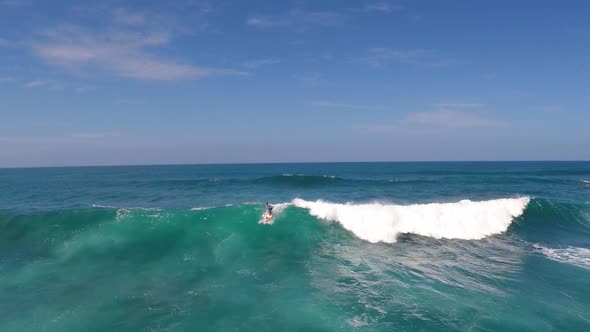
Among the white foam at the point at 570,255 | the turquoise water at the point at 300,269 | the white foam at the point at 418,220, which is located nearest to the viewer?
the turquoise water at the point at 300,269

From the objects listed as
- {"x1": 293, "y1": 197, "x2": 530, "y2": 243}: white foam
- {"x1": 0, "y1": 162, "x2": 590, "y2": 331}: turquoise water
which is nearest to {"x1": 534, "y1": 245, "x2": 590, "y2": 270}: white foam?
{"x1": 0, "y1": 162, "x2": 590, "y2": 331}: turquoise water

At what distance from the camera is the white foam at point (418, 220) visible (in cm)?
1670

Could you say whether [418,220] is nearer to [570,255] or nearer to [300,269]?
[570,255]

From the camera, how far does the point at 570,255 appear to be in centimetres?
1385

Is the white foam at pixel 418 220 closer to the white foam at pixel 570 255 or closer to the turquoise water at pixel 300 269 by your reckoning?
the turquoise water at pixel 300 269

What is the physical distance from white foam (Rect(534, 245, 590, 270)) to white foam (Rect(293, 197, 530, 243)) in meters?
3.05

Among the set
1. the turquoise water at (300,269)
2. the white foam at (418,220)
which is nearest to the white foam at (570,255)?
the turquoise water at (300,269)

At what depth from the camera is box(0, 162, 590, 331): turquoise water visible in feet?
27.7

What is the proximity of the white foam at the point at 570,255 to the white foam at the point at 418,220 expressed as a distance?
3049 mm

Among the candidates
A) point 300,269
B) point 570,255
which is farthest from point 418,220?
point 300,269

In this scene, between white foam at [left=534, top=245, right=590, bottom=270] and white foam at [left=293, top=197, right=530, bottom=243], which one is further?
white foam at [left=293, top=197, right=530, bottom=243]

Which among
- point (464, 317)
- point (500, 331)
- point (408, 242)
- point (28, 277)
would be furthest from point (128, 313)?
point (408, 242)

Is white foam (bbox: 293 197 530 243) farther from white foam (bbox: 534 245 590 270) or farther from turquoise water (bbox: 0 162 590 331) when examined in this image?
white foam (bbox: 534 245 590 270)

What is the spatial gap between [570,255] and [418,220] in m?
6.58
